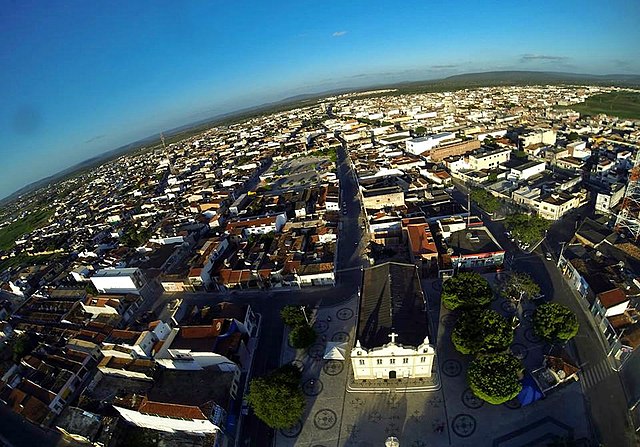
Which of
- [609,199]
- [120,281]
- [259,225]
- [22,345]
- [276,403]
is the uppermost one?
[259,225]

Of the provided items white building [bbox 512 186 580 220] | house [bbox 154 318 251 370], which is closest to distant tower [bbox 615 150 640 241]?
white building [bbox 512 186 580 220]

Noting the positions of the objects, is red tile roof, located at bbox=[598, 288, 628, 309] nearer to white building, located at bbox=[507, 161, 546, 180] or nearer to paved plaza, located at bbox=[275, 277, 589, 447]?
paved plaza, located at bbox=[275, 277, 589, 447]

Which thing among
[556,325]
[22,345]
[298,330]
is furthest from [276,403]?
[22,345]

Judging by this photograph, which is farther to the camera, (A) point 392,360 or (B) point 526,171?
(B) point 526,171

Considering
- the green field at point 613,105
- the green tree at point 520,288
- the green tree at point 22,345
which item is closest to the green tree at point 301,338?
the green tree at point 520,288

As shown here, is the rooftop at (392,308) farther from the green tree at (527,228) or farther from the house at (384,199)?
the house at (384,199)

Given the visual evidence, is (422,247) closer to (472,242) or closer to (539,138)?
(472,242)
